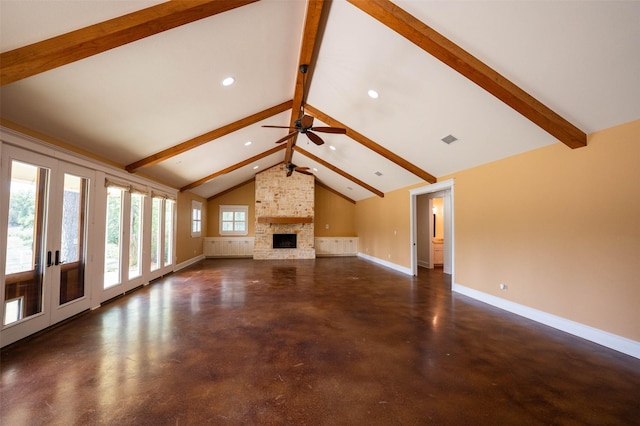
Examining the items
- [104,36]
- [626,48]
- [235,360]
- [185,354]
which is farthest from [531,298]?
[104,36]

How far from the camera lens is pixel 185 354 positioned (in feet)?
8.89

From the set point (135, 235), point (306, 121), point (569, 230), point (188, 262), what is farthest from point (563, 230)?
point (188, 262)

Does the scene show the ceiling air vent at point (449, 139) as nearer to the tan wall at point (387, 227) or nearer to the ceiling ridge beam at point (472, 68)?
the ceiling ridge beam at point (472, 68)

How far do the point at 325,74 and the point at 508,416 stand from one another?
4.70 metres

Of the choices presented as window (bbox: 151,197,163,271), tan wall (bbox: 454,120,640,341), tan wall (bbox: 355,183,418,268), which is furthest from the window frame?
tan wall (bbox: 454,120,640,341)

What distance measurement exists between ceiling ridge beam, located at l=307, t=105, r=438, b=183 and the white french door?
168 inches

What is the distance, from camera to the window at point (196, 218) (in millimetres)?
8922

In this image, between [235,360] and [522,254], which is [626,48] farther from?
[235,360]

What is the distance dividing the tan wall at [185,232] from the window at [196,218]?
0.59ft

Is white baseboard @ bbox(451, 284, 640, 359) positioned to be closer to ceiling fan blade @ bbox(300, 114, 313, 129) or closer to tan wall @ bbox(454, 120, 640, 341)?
tan wall @ bbox(454, 120, 640, 341)

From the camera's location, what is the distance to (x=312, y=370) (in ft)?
7.95

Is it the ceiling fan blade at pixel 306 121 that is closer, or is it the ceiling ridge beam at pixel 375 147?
the ceiling fan blade at pixel 306 121

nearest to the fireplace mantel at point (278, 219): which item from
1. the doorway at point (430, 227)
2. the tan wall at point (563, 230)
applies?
the doorway at point (430, 227)

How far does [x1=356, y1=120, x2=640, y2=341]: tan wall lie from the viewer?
282cm
